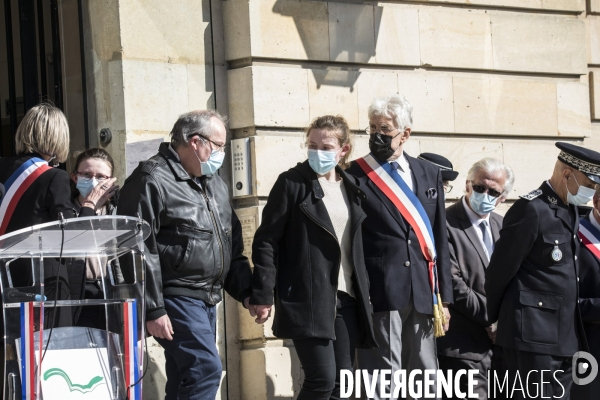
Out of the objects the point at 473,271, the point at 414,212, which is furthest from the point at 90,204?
the point at 473,271

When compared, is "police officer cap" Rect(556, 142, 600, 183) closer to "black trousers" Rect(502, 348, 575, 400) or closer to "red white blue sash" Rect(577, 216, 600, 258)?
"red white blue sash" Rect(577, 216, 600, 258)

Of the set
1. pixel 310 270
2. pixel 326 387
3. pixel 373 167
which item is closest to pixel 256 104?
pixel 373 167

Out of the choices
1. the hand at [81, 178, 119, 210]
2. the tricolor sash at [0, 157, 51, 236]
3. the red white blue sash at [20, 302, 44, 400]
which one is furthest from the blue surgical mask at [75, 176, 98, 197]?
the red white blue sash at [20, 302, 44, 400]

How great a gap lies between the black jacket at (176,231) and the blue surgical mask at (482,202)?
2.15m

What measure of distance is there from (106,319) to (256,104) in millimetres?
3514

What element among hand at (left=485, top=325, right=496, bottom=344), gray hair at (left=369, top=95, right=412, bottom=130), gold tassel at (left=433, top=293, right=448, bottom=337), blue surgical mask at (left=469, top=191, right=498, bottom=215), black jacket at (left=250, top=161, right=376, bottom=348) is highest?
gray hair at (left=369, top=95, right=412, bottom=130)

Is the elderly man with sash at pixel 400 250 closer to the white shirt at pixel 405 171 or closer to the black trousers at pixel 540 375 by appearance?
the white shirt at pixel 405 171

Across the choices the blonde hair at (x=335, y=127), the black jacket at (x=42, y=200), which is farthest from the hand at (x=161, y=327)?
the blonde hair at (x=335, y=127)

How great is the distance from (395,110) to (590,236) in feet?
5.22

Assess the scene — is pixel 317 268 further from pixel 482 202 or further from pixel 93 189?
pixel 482 202

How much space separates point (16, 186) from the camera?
19.3ft

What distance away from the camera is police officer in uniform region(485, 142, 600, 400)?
642cm

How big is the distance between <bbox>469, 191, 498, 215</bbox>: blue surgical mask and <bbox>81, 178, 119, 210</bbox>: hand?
2552mm

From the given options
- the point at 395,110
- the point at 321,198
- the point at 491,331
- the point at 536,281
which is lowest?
the point at 491,331
